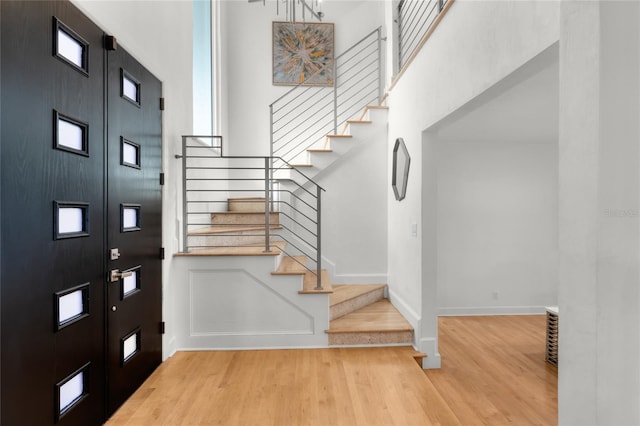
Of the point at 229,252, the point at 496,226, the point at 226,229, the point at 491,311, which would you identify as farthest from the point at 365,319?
the point at 496,226

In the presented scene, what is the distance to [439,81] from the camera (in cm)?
271

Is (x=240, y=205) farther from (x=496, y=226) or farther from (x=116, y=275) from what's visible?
(x=496, y=226)

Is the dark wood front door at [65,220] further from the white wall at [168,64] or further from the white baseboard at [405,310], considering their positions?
the white baseboard at [405,310]

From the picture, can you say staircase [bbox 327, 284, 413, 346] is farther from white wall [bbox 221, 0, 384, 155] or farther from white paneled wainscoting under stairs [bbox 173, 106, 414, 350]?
white wall [bbox 221, 0, 384, 155]

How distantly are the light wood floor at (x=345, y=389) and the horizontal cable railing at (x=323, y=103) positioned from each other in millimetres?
3264

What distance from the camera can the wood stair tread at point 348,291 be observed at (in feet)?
12.4

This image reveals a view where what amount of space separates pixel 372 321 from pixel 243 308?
52.5 inches

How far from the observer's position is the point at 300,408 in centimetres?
230

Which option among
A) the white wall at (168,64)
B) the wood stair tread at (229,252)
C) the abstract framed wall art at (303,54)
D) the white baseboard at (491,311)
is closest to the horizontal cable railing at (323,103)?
the abstract framed wall art at (303,54)

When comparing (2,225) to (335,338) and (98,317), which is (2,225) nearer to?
(98,317)

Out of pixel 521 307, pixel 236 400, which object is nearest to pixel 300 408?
pixel 236 400

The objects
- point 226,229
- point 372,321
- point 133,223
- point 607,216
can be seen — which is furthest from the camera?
point 226,229

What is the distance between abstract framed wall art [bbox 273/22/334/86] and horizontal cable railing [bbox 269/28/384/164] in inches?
3.6

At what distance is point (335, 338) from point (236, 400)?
117cm
